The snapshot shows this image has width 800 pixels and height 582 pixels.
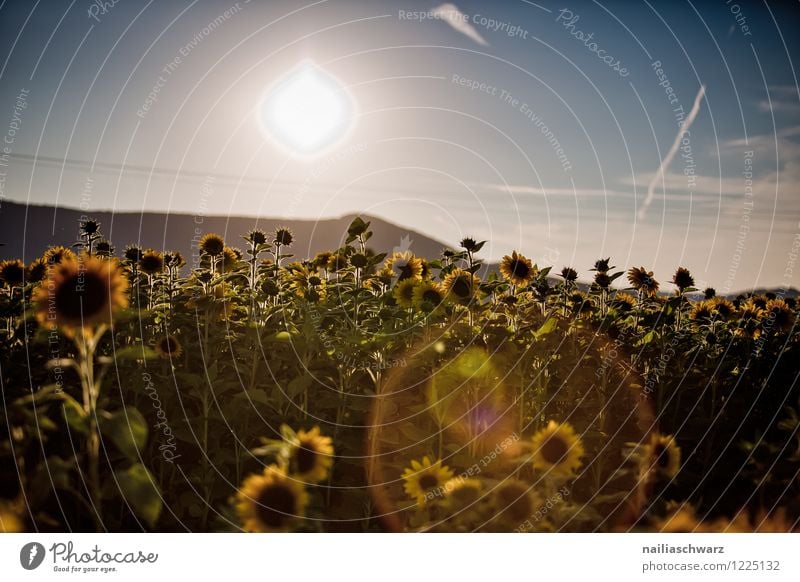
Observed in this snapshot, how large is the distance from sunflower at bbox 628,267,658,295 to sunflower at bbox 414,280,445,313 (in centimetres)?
116

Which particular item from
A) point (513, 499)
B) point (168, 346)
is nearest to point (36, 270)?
point (168, 346)

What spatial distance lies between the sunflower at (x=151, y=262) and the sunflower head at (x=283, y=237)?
0.60 metres

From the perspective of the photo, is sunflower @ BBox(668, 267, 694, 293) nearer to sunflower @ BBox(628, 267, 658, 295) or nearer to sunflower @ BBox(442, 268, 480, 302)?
sunflower @ BBox(628, 267, 658, 295)

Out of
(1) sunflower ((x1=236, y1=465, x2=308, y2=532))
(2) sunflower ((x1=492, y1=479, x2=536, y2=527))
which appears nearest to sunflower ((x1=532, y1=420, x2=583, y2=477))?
(2) sunflower ((x1=492, y1=479, x2=536, y2=527))

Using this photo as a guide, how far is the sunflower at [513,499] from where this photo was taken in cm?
185

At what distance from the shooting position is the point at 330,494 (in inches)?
89.1

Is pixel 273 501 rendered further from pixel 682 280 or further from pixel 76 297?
pixel 682 280

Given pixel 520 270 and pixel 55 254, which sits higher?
pixel 520 270

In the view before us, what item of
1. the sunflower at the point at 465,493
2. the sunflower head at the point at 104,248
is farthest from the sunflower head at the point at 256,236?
the sunflower at the point at 465,493

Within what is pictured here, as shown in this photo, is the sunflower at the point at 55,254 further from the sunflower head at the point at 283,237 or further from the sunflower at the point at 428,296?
the sunflower at the point at 428,296

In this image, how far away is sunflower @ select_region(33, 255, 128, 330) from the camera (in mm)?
1518

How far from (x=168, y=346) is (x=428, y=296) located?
47.6 inches

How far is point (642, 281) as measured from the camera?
2.95 meters
